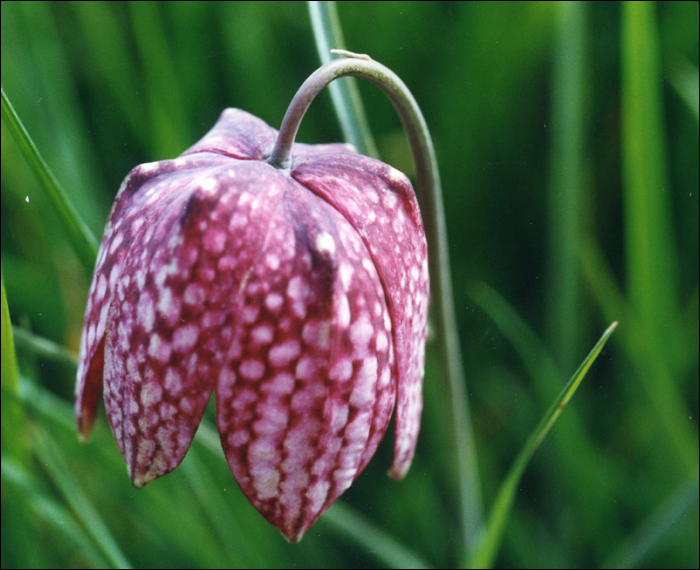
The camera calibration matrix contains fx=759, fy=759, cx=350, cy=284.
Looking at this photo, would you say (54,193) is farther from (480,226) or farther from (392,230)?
(480,226)

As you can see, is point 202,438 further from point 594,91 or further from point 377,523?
point 594,91

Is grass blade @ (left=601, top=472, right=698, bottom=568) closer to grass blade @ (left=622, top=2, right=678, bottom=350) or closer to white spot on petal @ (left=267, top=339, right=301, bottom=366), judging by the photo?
grass blade @ (left=622, top=2, right=678, bottom=350)

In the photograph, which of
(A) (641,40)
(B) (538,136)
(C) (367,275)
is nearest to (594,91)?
(B) (538,136)

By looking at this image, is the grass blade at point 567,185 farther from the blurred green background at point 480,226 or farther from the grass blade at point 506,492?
the grass blade at point 506,492

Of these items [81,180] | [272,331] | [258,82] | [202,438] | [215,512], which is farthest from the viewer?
[258,82]

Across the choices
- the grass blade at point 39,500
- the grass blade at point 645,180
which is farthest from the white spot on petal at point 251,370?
the grass blade at point 645,180

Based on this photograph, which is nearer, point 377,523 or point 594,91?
point 377,523

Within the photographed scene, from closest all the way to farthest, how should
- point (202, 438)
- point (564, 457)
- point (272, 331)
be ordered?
1. point (272, 331)
2. point (202, 438)
3. point (564, 457)
